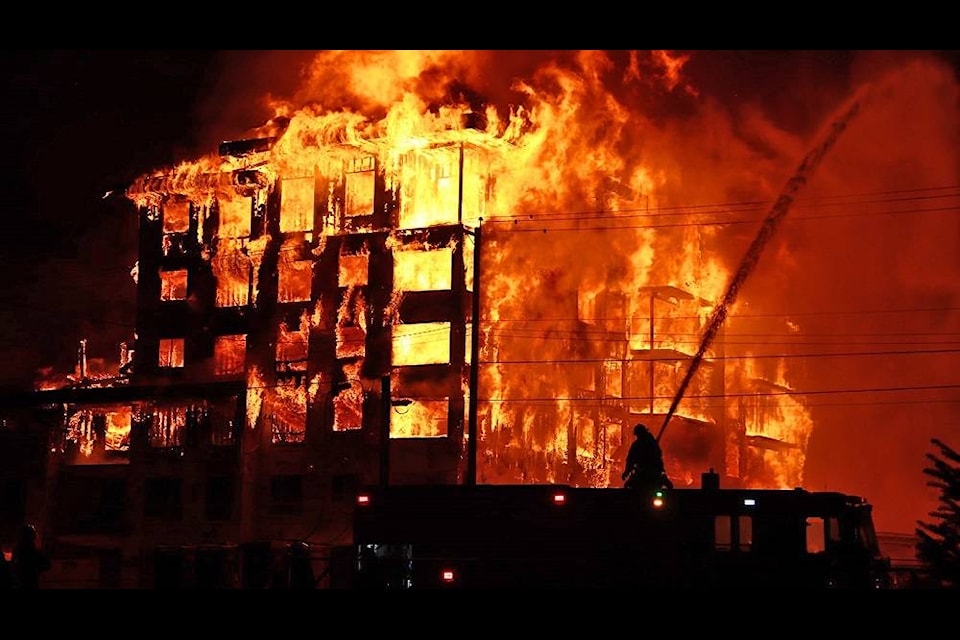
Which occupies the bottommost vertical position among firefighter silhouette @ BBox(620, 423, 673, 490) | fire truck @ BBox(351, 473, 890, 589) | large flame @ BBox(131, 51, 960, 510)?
fire truck @ BBox(351, 473, 890, 589)

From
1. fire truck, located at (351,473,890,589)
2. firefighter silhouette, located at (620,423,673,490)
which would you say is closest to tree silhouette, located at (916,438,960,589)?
firefighter silhouette, located at (620,423,673,490)

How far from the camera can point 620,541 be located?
101 ft

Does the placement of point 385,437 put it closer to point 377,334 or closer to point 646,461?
point 646,461

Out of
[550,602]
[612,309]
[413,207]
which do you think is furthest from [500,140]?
[550,602]

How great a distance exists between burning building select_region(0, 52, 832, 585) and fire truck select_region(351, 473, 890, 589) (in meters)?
27.4

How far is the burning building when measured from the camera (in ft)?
208

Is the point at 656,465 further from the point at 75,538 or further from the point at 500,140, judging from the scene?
the point at 75,538

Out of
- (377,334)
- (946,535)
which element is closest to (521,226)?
(377,334)

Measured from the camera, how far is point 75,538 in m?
64.3

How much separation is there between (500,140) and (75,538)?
1128 inches

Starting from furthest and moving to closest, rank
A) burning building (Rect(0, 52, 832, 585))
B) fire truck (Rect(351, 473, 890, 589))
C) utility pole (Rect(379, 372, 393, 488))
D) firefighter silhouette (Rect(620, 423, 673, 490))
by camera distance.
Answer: burning building (Rect(0, 52, 832, 585)) → utility pole (Rect(379, 372, 393, 488)) → fire truck (Rect(351, 473, 890, 589)) → firefighter silhouette (Rect(620, 423, 673, 490))

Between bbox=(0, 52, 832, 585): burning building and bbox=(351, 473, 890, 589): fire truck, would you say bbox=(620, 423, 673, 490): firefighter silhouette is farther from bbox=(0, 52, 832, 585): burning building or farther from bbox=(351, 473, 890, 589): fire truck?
bbox=(0, 52, 832, 585): burning building

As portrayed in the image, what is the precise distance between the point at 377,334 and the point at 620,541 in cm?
3529

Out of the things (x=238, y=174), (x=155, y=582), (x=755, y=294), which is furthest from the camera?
(x=755, y=294)
